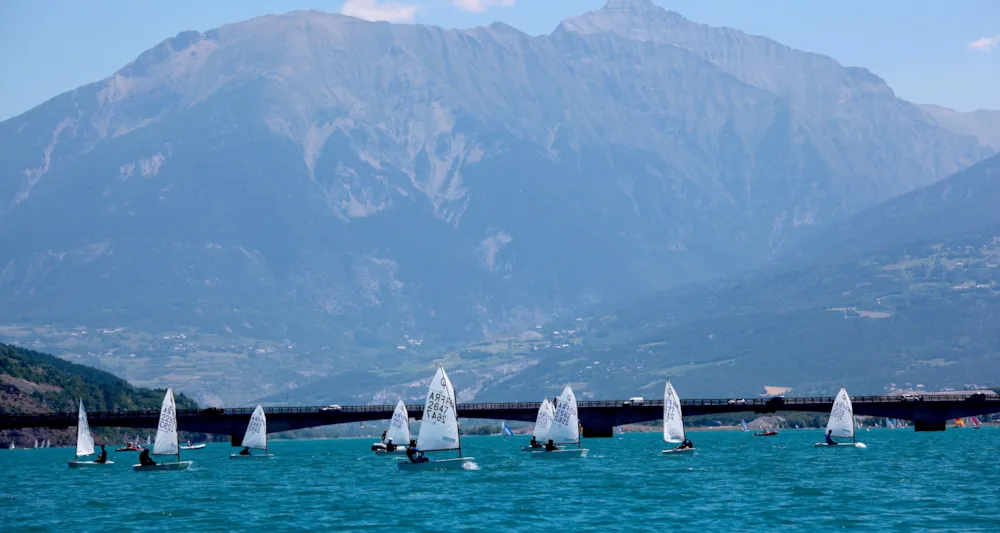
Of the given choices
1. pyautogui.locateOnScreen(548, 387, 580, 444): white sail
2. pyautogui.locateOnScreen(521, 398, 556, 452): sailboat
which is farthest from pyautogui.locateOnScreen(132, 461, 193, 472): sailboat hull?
pyautogui.locateOnScreen(521, 398, 556, 452): sailboat

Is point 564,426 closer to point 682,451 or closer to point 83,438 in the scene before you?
point 682,451

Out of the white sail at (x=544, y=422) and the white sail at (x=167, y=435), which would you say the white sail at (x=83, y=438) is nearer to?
the white sail at (x=167, y=435)

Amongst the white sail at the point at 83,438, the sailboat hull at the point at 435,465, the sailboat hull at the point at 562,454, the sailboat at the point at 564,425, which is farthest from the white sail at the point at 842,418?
the white sail at the point at 83,438

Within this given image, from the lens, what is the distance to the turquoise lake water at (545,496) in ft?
305

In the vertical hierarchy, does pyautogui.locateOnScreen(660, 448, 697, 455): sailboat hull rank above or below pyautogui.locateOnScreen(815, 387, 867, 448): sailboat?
below

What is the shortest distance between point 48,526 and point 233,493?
2456 cm

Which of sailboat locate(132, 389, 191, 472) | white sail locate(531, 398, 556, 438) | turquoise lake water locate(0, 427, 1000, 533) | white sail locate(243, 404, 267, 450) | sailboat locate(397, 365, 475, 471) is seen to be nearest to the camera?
turquoise lake water locate(0, 427, 1000, 533)

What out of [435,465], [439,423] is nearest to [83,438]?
[435,465]

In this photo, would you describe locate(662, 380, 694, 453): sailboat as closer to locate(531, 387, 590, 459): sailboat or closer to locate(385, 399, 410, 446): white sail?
locate(531, 387, 590, 459): sailboat

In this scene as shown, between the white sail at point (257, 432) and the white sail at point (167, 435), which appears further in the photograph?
the white sail at point (257, 432)

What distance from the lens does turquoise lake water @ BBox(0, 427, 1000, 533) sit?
93000mm

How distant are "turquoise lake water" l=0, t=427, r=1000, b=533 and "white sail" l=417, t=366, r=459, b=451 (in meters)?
2.95

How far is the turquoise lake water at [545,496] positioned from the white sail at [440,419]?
2.95 m

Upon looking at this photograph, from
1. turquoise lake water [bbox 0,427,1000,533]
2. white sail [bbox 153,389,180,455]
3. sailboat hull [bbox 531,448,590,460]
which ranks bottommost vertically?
turquoise lake water [bbox 0,427,1000,533]
